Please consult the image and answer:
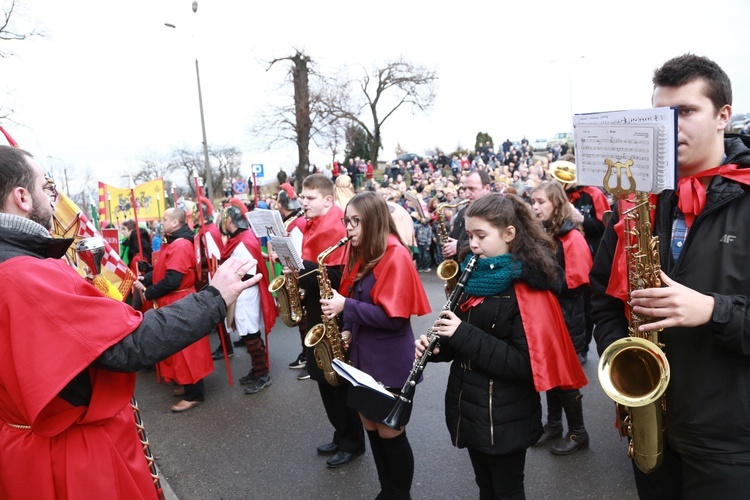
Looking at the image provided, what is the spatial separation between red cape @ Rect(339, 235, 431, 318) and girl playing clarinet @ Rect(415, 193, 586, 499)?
1.63ft

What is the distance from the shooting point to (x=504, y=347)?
2445 millimetres

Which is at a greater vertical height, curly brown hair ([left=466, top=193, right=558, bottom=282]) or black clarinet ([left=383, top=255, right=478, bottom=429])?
curly brown hair ([left=466, top=193, right=558, bottom=282])

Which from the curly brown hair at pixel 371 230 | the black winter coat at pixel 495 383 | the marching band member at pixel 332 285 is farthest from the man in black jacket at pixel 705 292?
the marching band member at pixel 332 285

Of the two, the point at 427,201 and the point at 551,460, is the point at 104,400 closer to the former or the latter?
the point at 551,460

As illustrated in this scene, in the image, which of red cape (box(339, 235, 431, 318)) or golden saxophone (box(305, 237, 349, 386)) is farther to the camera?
golden saxophone (box(305, 237, 349, 386))

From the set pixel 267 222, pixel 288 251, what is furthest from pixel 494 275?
pixel 267 222

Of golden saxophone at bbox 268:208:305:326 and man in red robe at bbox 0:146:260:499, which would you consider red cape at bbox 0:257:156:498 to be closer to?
man in red robe at bbox 0:146:260:499

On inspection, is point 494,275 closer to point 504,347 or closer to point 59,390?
point 504,347

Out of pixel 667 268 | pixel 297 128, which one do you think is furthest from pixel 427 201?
pixel 297 128

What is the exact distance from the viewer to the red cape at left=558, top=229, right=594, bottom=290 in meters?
4.18

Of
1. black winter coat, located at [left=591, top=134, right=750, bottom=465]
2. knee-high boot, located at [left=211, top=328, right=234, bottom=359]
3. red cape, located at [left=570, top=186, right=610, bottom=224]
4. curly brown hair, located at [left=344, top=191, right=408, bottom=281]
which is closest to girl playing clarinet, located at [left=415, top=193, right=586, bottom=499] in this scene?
black winter coat, located at [left=591, top=134, right=750, bottom=465]

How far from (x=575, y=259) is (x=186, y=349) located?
4026mm

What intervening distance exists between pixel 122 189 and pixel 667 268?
875 cm

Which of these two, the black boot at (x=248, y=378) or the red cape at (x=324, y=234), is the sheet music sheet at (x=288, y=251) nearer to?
the red cape at (x=324, y=234)
